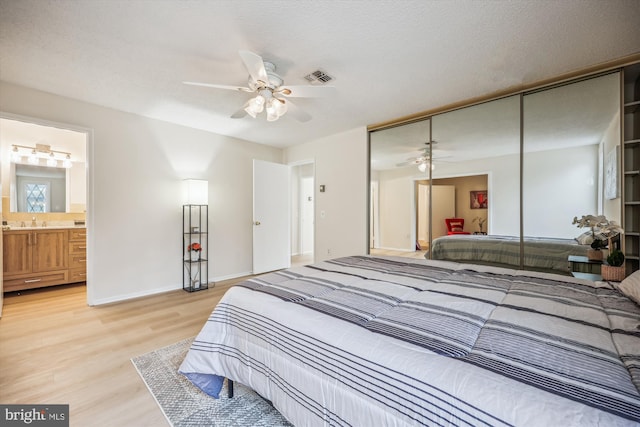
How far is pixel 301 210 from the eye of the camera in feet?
23.1

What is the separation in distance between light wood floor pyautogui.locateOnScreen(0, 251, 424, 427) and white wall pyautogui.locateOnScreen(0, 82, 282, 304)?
396 millimetres

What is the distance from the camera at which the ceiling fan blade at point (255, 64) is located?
5.95 ft

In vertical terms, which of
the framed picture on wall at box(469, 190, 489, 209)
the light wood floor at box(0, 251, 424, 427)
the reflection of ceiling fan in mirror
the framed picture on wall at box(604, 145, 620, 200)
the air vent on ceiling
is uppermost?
the air vent on ceiling

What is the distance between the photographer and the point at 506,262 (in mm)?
3025

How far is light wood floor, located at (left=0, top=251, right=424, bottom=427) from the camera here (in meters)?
1.65

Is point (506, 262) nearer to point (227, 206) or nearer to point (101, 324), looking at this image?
Answer: point (227, 206)

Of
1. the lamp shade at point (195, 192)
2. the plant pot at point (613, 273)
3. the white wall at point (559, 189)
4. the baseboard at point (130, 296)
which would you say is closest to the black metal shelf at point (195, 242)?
the lamp shade at point (195, 192)

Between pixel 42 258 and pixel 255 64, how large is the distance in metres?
4.40

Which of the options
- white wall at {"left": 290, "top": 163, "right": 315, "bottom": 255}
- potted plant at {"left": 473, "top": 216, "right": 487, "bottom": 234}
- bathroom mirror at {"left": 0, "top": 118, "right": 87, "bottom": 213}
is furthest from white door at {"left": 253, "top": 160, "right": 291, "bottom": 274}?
potted plant at {"left": 473, "top": 216, "right": 487, "bottom": 234}

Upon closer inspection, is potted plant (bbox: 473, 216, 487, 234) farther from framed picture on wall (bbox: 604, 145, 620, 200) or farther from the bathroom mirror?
the bathroom mirror

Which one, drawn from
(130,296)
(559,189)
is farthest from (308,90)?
(130,296)

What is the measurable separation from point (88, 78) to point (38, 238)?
2754 millimetres

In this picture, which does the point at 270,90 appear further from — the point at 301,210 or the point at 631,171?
the point at 301,210

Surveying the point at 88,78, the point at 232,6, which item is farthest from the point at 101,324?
the point at 232,6
